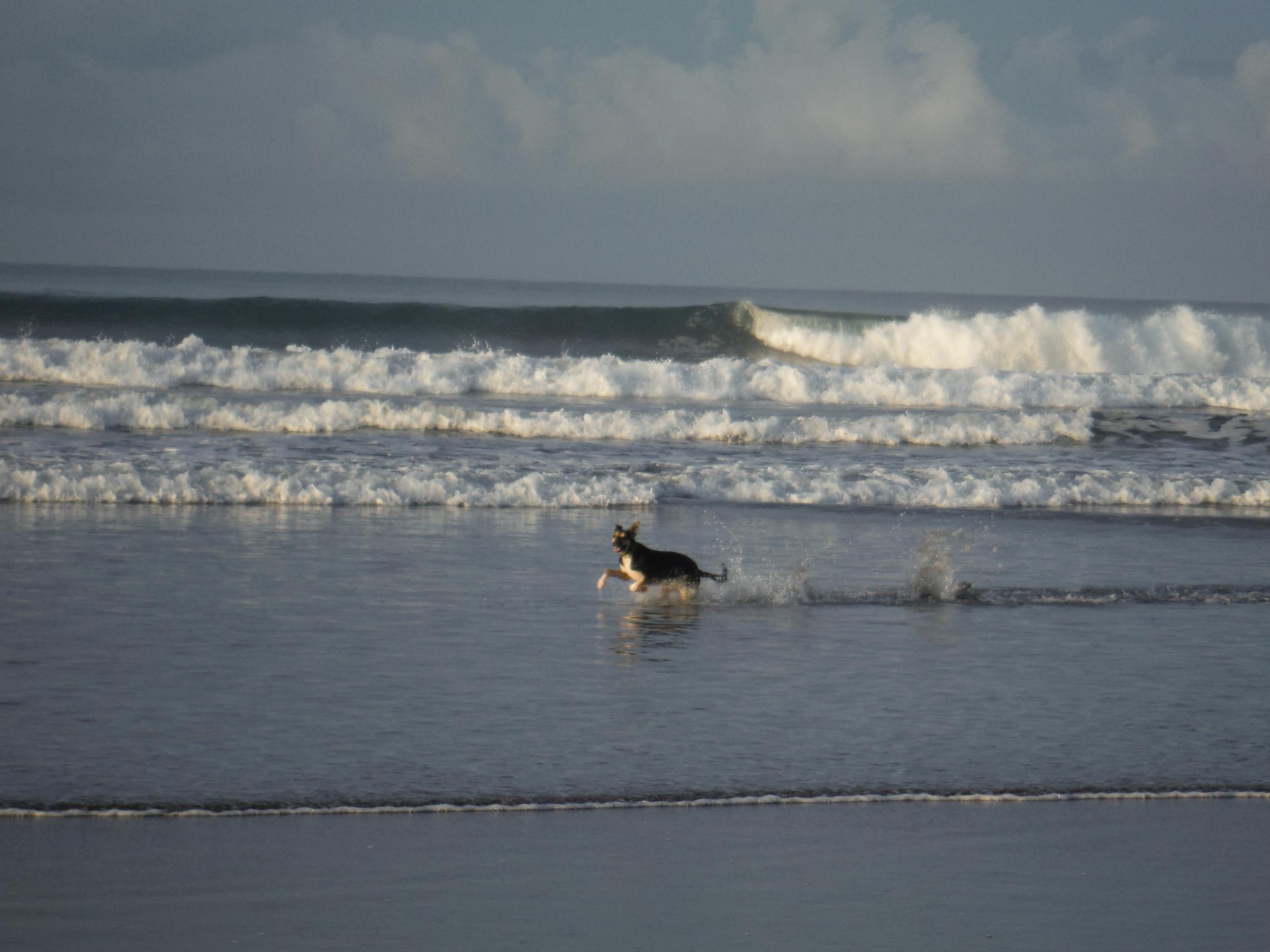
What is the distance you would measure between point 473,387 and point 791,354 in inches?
645

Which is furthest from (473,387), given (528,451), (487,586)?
(487,586)

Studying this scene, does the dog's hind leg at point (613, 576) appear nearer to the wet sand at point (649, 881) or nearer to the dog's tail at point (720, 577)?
the dog's tail at point (720, 577)

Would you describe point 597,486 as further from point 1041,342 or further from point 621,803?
→ point 1041,342

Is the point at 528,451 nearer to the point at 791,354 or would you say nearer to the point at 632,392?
the point at 632,392

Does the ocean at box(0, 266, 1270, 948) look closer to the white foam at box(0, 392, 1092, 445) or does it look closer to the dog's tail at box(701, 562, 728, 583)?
the white foam at box(0, 392, 1092, 445)

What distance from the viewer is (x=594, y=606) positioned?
10.3 metres

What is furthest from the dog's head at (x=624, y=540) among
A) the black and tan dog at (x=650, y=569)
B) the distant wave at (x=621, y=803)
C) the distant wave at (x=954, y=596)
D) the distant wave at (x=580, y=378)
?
the distant wave at (x=580, y=378)

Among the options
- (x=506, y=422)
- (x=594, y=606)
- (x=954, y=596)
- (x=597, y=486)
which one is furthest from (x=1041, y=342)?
(x=594, y=606)

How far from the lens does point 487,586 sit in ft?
35.5

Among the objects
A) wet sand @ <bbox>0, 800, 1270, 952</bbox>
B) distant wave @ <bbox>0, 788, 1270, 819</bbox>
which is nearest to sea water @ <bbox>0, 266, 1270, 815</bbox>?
distant wave @ <bbox>0, 788, 1270, 819</bbox>

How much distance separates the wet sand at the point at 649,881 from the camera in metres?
4.62

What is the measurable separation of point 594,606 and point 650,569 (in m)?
0.56

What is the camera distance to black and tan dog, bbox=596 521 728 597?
10.5 metres

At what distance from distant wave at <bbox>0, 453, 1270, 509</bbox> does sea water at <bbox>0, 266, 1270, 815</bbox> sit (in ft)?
0.19
